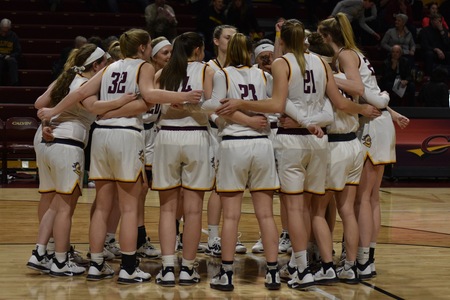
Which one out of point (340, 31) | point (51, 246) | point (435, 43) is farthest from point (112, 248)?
point (435, 43)

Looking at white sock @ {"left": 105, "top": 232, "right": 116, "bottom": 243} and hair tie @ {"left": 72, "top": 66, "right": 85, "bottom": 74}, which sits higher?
hair tie @ {"left": 72, "top": 66, "right": 85, "bottom": 74}

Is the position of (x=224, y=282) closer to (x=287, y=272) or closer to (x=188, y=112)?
Result: (x=287, y=272)

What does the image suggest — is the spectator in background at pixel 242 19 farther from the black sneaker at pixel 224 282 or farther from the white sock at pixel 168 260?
the black sneaker at pixel 224 282

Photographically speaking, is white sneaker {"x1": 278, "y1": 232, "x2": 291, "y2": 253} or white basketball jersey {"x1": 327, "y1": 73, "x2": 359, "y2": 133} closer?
white basketball jersey {"x1": 327, "y1": 73, "x2": 359, "y2": 133}

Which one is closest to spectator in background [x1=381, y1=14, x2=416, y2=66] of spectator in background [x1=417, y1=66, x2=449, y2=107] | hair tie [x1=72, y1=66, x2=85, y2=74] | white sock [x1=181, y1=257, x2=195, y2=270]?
spectator in background [x1=417, y1=66, x2=449, y2=107]

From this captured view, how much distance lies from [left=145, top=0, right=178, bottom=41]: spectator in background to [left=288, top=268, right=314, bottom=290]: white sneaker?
8.98m

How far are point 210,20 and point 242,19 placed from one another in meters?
0.61

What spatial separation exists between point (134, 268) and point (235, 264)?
1.13 meters

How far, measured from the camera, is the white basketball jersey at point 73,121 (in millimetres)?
7078

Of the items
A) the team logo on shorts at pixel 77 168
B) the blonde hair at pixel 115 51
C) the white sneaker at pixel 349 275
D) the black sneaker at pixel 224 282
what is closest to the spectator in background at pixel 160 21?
the blonde hair at pixel 115 51

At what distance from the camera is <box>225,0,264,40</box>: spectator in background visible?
16188mm

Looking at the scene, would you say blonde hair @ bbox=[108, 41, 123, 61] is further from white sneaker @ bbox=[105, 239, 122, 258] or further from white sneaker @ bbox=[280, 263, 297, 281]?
white sneaker @ bbox=[280, 263, 297, 281]

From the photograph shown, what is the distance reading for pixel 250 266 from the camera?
25.0 feet

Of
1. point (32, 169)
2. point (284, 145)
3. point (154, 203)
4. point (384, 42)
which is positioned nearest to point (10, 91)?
point (32, 169)
